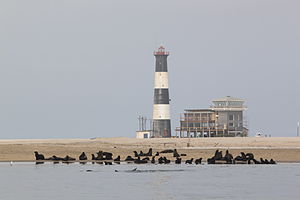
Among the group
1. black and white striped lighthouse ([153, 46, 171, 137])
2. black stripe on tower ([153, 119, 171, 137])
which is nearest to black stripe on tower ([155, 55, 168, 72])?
black and white striped lighthouse ([153, 46, 171, 137])

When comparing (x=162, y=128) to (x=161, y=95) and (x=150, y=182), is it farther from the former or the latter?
(x=150, y=182)

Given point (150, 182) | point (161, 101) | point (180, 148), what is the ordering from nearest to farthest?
point (150, 182) < point (180, 148) < point (161, 101)

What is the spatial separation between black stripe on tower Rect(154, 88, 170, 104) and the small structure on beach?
15.9 ft

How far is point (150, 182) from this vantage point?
49938 mm

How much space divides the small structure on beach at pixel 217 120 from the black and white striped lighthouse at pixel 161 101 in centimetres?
370

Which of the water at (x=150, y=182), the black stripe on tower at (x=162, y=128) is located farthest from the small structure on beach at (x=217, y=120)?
the water at (x=150, y=182)

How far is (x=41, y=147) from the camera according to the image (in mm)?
85875

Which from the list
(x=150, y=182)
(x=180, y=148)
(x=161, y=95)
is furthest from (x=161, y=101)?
(x=150, y=182)

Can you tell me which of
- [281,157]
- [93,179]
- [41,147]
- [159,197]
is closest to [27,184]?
[93,179]

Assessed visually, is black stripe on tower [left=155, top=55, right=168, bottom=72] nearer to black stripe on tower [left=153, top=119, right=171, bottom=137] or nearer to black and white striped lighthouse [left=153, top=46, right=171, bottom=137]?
black and white striped lighthouse [left=153, top=46, right=171, bottom=137]

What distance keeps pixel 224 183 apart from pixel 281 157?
2579 cm

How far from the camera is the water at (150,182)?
139 ft

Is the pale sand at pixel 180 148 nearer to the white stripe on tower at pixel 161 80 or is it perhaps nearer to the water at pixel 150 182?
the white stripe on tower at pixel 161 80

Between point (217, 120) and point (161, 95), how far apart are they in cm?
798
